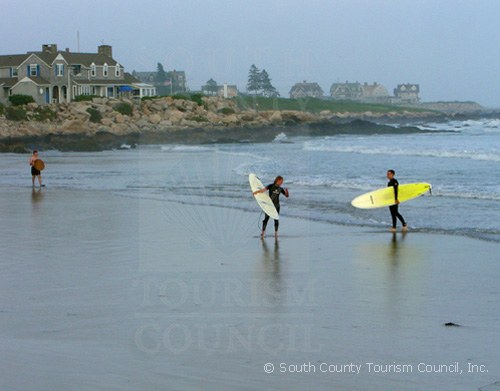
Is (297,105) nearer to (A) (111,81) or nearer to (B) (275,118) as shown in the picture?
(B) (275,118)

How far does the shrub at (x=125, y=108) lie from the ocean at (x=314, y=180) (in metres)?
19.7

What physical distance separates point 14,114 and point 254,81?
43.6m

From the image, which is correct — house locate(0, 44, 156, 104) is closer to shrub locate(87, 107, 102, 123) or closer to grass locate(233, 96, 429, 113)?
shrub locate(87, 107, 102, 123)

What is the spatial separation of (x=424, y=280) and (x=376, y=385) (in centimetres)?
406

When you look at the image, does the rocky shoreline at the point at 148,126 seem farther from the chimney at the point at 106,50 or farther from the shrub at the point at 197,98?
the chimney at the point at 106,50

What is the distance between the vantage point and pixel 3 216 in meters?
15.8

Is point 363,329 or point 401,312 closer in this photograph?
point 363,329

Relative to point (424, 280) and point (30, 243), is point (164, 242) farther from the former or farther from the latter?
point (424, 280)

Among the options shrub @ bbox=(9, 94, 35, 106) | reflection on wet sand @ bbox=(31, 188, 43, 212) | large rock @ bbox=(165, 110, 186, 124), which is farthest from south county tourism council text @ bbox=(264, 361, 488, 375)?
shrub @ bbox=(9, 94, 35, 106)

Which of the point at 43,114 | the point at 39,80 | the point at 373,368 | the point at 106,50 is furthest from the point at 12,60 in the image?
the point at 373,368

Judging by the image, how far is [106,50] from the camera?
8006 cm

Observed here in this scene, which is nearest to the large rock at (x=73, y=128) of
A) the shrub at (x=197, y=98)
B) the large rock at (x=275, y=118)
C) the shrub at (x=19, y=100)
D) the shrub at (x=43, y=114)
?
the shrub at (x=43, y=114)

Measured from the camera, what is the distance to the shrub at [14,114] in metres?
56.6

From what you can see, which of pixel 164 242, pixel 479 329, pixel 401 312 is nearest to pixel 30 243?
pixel 164 242
